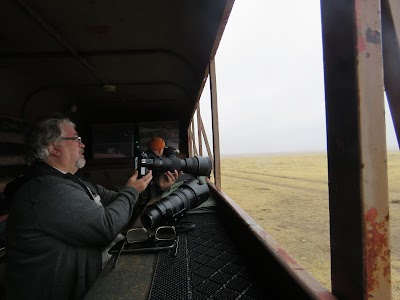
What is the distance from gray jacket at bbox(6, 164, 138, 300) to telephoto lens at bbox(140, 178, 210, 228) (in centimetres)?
28

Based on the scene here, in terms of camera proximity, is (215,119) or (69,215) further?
(215,119)

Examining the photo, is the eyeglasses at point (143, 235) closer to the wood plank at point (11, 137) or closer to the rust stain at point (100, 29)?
the rust stain at point (100, 29)

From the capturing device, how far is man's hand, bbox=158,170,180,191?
90.0 inches

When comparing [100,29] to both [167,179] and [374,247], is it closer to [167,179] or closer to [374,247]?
[167,179]

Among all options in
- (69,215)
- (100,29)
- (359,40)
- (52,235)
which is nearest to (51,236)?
(52,235)

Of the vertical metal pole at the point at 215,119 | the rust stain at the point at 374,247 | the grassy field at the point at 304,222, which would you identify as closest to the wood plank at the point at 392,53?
the rust stain at the point at 374,247

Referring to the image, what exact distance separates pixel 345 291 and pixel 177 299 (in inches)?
22.7

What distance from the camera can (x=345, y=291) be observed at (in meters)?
0.69

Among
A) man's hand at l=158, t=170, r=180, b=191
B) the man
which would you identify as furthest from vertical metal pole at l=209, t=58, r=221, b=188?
the man

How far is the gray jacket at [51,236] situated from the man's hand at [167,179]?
0.94 metres

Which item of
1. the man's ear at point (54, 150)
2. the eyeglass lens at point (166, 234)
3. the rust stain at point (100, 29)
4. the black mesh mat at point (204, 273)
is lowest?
the black mesh mat at point (204, 273)

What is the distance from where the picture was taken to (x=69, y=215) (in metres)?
1.26

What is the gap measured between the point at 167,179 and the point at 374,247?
1.85 meters

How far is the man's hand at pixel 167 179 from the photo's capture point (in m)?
2.29
